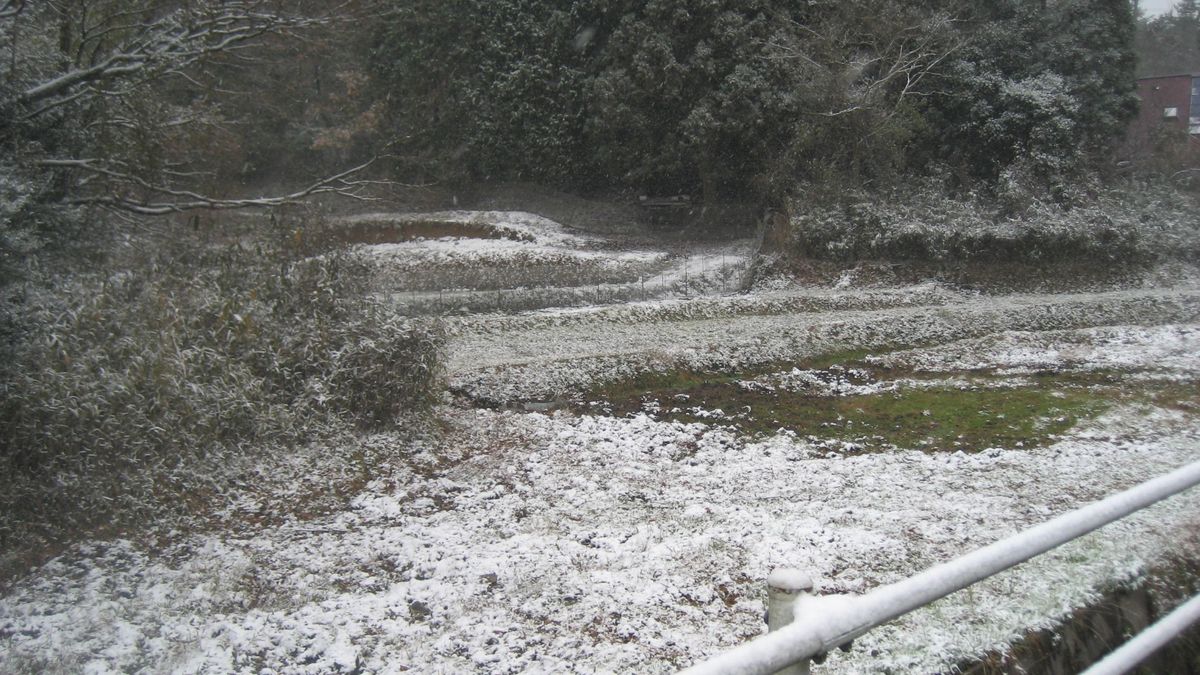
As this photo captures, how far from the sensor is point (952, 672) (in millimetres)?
3203

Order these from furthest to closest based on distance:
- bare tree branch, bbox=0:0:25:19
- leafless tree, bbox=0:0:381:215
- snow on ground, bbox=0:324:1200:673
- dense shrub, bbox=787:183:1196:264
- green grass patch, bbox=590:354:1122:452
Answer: dense shrub, bbox=787:183:1196:264
green grass patch, bbox=590:354:1122:452
leafless tree, bbox=0:0:381:215
bare tree branch, bbox=0:0:25:19
snow on ground, bbox=0:324:1200:673

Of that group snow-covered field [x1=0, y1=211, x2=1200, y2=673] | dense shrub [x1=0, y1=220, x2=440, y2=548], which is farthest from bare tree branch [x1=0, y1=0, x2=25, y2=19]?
snow-covered field [x1=0, y1=211, x2=1200, y2=673]

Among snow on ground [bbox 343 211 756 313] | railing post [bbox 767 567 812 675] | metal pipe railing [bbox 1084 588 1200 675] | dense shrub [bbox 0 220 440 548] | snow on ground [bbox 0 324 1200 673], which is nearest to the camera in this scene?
railing post [bbox 767 567 812 675]

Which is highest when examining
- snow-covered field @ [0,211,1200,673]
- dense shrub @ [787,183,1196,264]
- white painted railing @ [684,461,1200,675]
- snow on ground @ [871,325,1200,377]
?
dense shrub @ [787,183,1196,264]

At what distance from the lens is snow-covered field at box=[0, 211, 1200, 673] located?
12.8 feet

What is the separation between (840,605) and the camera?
1.46 m

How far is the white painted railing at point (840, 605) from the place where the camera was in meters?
1.34

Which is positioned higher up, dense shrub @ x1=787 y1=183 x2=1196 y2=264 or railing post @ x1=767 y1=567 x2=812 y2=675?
dense shrub @ x1=787 y1=183 x2=1196 y2=264

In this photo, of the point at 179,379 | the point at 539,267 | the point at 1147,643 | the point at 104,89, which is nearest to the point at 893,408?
the point at 1147,643

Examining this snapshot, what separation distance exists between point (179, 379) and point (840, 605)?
6.36 m

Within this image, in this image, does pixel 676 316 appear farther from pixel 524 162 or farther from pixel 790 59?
pixel 524 162

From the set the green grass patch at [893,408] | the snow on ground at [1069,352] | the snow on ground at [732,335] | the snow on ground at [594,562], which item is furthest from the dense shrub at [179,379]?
the snow on ground at [1069,352]

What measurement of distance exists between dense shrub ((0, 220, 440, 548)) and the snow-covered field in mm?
536

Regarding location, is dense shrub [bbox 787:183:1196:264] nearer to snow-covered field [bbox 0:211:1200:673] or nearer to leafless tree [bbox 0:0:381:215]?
snow-covered field [bbox 0:211:1200:673]
